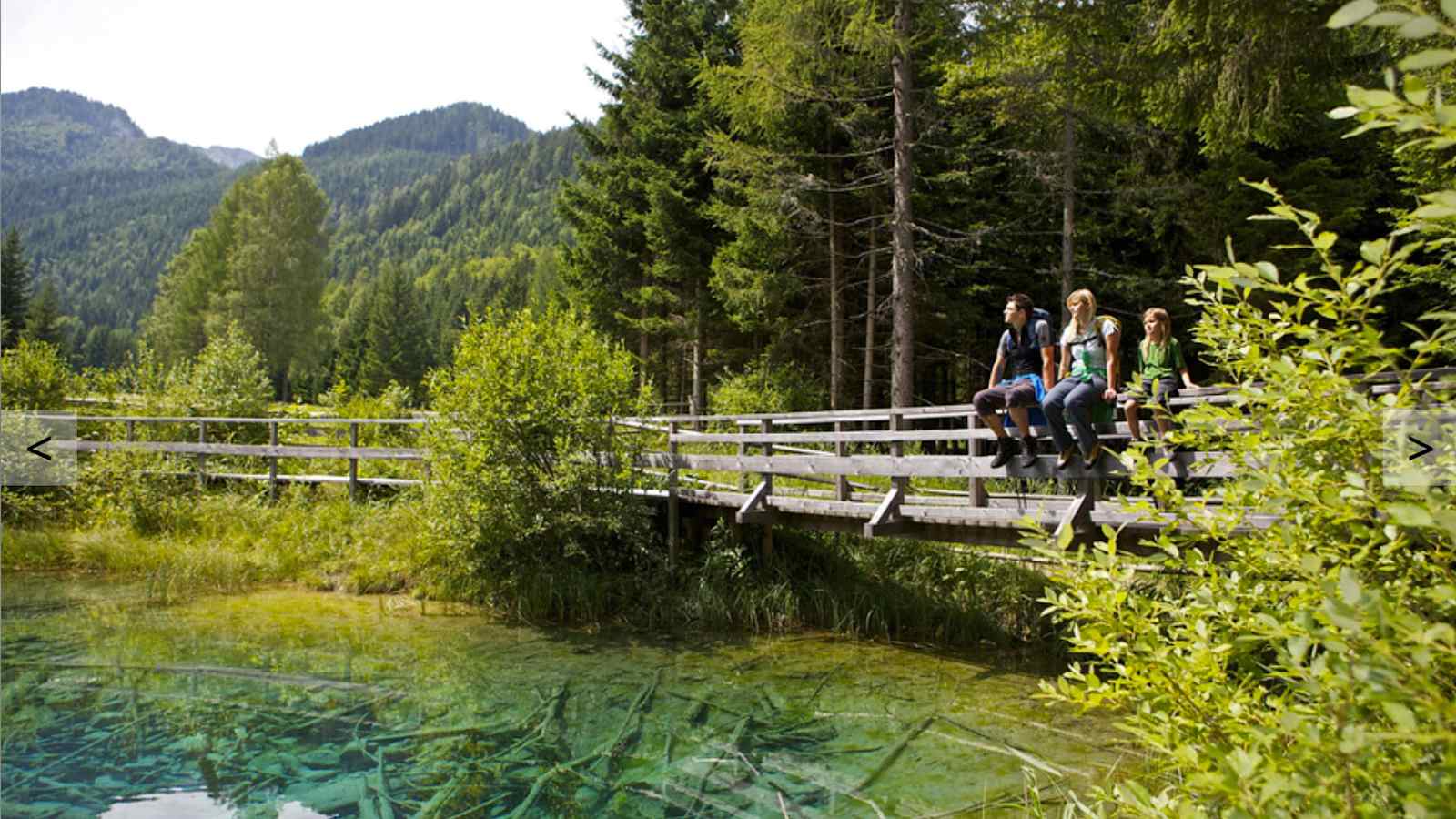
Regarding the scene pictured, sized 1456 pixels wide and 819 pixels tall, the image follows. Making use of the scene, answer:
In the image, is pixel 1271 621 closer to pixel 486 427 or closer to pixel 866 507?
pixel 866 507

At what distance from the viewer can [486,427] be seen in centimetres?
1113

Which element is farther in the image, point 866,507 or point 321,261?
point 321,261

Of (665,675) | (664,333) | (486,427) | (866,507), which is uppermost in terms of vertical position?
(664,333)

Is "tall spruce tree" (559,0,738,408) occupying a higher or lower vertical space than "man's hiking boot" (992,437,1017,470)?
higher

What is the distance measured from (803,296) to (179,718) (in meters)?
17.6

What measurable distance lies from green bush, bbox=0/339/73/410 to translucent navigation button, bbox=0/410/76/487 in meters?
0.52

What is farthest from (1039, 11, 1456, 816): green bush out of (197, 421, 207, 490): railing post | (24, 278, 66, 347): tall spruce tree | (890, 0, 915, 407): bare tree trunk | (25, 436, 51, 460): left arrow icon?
(24, 278, 66, 347): tall spruce tree

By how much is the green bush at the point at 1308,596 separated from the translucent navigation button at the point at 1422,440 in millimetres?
39

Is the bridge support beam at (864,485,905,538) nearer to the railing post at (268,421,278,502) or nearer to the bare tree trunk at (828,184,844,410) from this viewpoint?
the bare tree trunk at (828,184,844,410)

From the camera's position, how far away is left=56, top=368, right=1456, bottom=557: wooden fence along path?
7.07 meters

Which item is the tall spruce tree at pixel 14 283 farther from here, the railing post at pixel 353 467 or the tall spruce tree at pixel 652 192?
the railing post at pixel 353 467

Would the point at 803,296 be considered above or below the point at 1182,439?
above

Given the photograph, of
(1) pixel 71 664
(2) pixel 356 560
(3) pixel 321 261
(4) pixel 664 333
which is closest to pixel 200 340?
(3) pixel 321 261

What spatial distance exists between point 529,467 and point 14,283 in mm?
58635
